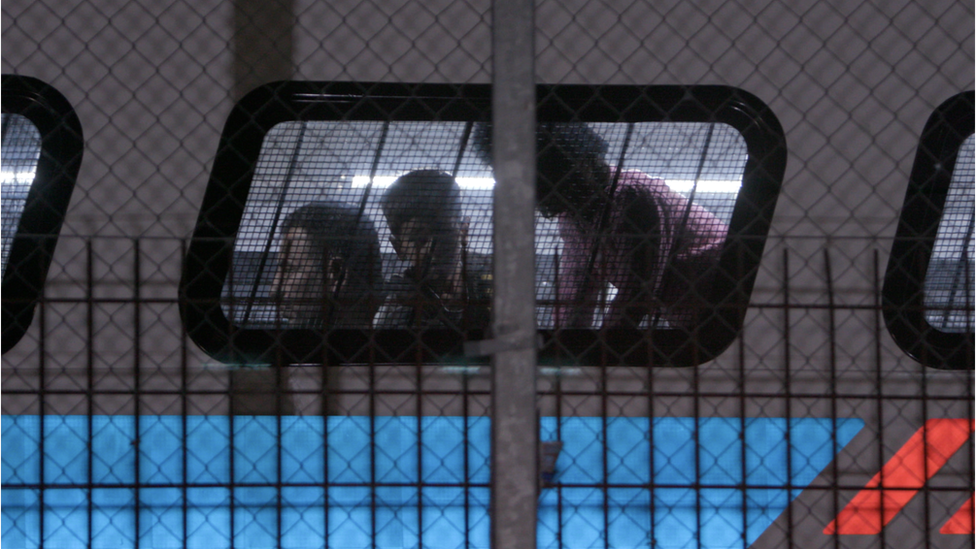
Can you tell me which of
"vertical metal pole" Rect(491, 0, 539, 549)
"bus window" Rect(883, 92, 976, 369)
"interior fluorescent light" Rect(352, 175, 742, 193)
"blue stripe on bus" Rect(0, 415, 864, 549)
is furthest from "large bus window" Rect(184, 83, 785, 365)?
"vertical metal pole" Rect(491, 0, 539, 549)

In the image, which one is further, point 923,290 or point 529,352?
point 923,290

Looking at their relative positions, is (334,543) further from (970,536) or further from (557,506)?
(970,536)

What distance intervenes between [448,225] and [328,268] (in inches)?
12.2

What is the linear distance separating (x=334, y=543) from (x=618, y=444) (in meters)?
0.73

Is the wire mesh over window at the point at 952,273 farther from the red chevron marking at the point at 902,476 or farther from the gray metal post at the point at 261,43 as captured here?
the gray metal post at the point at 261,43

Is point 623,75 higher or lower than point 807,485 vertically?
higher

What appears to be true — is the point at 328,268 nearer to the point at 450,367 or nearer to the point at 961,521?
the point at 450,367

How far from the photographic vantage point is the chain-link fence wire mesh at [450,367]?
171 cm

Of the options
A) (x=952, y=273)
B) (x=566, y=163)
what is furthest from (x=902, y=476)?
(x=566, y=163)

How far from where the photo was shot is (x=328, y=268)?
5.71 ft

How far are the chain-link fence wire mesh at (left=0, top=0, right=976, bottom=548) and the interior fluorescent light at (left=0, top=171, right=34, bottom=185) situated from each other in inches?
6.0

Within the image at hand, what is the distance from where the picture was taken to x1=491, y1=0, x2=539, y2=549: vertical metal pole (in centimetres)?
115

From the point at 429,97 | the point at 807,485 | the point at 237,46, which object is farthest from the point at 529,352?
the point at 237,46

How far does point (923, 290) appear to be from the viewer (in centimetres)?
178
